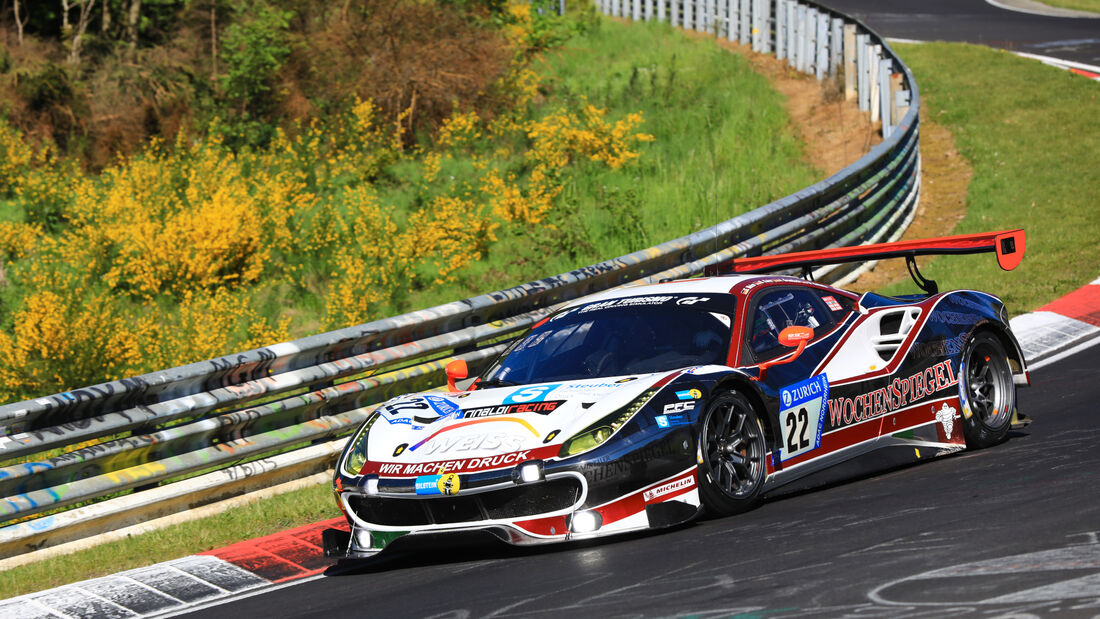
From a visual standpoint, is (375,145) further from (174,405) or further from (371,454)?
(371,454)

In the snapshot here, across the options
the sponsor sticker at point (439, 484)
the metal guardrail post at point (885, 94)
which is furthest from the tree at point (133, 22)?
the sponsor sticker at point (439, 484)

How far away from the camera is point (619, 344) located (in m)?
7.14

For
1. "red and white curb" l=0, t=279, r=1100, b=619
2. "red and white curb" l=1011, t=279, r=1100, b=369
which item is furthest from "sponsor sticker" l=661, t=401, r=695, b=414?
"red and white curb" l=1011, t=279, r=1100, b=369

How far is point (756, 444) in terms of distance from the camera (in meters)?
6.61

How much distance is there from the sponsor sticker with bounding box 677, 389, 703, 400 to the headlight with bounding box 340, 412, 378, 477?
1610 millimetres

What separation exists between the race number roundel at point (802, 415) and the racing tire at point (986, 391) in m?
1.29

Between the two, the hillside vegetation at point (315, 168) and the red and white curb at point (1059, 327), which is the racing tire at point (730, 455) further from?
the hillside vegetation at point (315, 168)

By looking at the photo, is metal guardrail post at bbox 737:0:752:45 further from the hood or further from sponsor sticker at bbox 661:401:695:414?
sponsor sticker at bbox 661:401:695:414

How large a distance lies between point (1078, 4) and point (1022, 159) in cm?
2006

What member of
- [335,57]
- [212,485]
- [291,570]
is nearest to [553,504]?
[291,570]

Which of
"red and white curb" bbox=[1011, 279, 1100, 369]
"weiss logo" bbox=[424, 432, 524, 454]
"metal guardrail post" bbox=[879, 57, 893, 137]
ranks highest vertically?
"metal guardrail post" bbox=[879, 57, 893, 137]

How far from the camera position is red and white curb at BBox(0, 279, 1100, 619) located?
621 centimetres

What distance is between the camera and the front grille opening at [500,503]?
19.7 feet

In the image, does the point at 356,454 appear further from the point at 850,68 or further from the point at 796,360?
the point at 850,68
